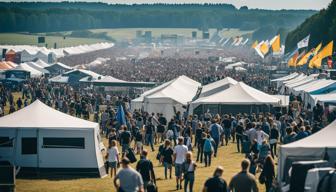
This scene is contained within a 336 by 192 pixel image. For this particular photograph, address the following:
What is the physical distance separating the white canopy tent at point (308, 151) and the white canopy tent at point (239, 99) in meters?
18.0

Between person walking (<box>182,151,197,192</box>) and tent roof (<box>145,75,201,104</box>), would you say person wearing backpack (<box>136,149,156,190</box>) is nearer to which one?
person walking (<box>182,151,197,192</box>)

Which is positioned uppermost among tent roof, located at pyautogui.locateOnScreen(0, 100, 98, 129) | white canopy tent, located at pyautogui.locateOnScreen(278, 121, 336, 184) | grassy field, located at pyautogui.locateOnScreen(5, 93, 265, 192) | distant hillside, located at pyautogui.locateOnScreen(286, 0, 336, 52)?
distant hillside, located at pyautogui.locateOnScreen(286, 0, 336, 52)

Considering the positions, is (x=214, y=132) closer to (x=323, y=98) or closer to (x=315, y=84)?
(x=323, y=98)

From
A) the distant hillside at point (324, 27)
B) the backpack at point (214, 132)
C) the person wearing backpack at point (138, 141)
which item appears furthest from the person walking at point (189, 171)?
the distant hillside at point (324, 27)

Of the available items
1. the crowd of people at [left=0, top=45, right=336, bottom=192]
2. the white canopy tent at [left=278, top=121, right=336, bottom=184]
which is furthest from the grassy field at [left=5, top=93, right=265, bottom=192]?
the white canopy tent at [left=278, top=121, right=336, bottom=184]

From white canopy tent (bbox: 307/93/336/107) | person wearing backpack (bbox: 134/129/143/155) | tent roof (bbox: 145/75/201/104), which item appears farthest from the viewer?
tent roof (bbox: 145/75/201/104)

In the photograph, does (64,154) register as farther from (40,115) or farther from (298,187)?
(298,187)

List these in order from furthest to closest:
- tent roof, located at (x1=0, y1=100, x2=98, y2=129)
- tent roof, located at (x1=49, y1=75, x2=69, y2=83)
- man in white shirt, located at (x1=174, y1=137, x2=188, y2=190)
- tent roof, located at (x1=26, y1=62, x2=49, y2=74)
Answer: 1. tent roof, located at (x1=26, y1=62, x2=49, y2=74)
2. tent roof, located at (x1=49, y1=75, x2=69, y2=83)
3. tent roof, located at (x1=0, y1=100, x2=98, y2=129)
4. man in white shirt, located at (x1=174, y1=137, x2=188, y2=190)

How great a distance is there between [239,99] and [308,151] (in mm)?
19273

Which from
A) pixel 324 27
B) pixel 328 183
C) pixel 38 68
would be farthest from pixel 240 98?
pixel 324 27

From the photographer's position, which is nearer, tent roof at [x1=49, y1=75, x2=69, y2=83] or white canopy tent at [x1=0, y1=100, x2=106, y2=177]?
white canopy tent at [x1=0, y1=100, x2=106, y2=177]

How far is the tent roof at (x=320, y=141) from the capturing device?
19.2 metres

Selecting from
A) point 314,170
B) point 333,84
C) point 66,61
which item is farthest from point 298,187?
point 66,61

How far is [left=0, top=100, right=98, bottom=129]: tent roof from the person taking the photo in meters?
25.2
